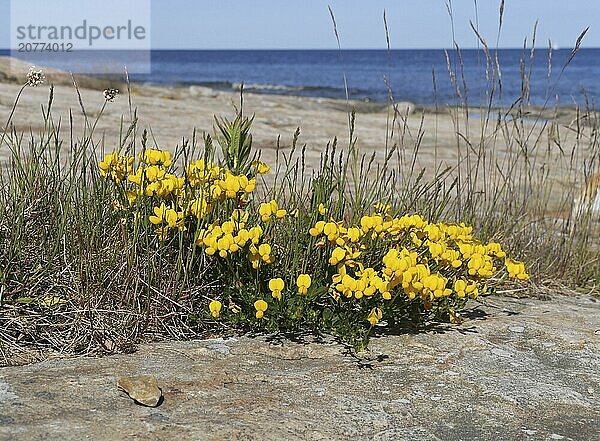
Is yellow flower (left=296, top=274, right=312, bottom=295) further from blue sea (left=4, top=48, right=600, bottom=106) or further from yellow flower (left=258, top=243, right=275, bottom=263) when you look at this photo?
blue sea (left=4, top=48, right=600, bottom=106)

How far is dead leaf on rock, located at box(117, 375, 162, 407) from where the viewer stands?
250 cm

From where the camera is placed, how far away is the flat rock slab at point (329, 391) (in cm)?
239

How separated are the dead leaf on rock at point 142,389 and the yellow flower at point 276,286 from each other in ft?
1.95

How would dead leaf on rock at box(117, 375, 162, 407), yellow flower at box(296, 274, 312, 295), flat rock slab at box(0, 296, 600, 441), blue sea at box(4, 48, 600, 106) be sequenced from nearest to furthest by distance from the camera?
flat rock slab at box(0, 296, 600, 441) → dead leaf on rock at box(117, 375, 162, 407) → yellow flower at box(296, 274, 312, 295) → blue sea at box(4, 48, 600, 106)

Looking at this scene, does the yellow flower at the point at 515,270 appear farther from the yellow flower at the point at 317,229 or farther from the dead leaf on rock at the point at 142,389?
the dead leaf on rock at the point at 142,389

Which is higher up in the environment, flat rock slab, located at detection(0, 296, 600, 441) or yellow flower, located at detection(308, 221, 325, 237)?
yellow flower, located at detection(308, 221, 325, 237)

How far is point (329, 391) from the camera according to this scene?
2.70 m

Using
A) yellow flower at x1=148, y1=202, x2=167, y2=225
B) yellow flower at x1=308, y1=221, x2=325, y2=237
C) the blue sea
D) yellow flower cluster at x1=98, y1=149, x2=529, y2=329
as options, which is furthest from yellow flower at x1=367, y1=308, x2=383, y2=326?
the blue sea

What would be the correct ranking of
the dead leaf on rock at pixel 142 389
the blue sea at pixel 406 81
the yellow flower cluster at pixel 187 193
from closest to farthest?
the dead leaf on rock at pixel 142 389, the yellow flower cluster at pixel 187 193, the blue sea at pixel 406 81

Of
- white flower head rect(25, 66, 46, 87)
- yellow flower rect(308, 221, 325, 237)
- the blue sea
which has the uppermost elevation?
white flower head rect(25, 66, 46, 87)

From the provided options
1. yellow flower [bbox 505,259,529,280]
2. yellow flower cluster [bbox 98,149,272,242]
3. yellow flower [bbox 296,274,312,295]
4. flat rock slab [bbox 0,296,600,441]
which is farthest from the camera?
yellow flower [bbox 505,259,529,280]

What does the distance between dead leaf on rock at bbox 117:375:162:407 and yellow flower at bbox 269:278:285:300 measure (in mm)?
594

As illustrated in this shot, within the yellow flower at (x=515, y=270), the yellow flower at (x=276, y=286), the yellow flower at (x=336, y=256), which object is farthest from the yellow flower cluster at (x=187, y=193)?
the yellow flower at (x=515, y=270)

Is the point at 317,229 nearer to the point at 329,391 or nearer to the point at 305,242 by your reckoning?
the point at 305,242
